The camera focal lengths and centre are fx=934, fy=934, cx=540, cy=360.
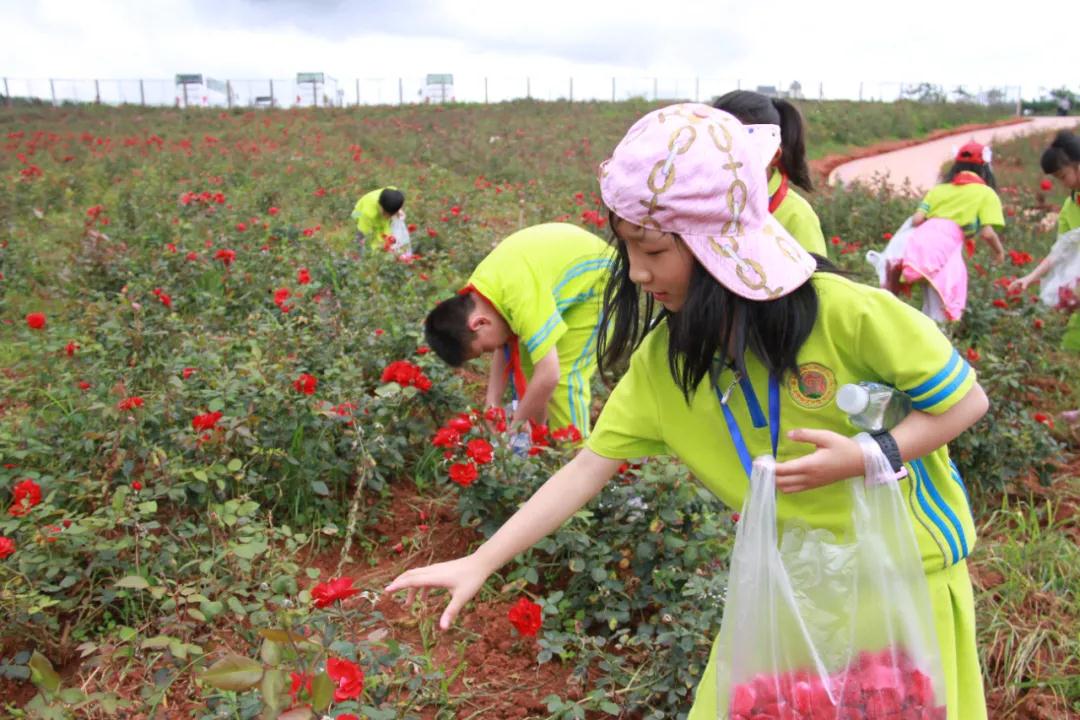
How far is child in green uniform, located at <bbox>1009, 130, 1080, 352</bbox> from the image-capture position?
14.7ft

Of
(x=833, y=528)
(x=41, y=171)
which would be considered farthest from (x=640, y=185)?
(x=41, y=171)

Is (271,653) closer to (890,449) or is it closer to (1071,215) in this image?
(890,449)

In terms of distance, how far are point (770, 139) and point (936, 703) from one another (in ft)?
2.94

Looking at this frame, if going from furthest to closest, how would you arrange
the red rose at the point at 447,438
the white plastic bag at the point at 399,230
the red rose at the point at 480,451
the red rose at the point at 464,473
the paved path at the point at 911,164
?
the paved path at the point at 911,164
the white plastic bag at the point at 399,230
the red rose at the point at 447,438
the red rose at the point at 480,451
the red rose at the point at 464,473

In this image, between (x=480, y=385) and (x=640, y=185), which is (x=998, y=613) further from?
(x=480, y=385)

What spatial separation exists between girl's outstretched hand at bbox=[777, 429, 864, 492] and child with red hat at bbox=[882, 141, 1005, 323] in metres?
3.90

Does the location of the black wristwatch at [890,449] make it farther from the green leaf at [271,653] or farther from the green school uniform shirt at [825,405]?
the green leaf at [271,653]

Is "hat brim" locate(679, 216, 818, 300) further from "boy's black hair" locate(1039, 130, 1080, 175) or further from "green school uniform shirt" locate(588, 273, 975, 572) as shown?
"boy's black hair" locate(1039, 130, 1080, 175)

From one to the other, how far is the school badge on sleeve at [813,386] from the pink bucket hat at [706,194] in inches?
5.5

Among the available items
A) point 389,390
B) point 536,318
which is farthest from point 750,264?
point 389,390

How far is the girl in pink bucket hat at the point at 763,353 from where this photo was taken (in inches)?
53.5

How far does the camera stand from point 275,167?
10953 millimetres

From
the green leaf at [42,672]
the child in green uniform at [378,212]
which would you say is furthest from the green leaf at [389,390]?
the child in green uniform at [378,212]

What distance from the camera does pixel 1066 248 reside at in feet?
15.3
